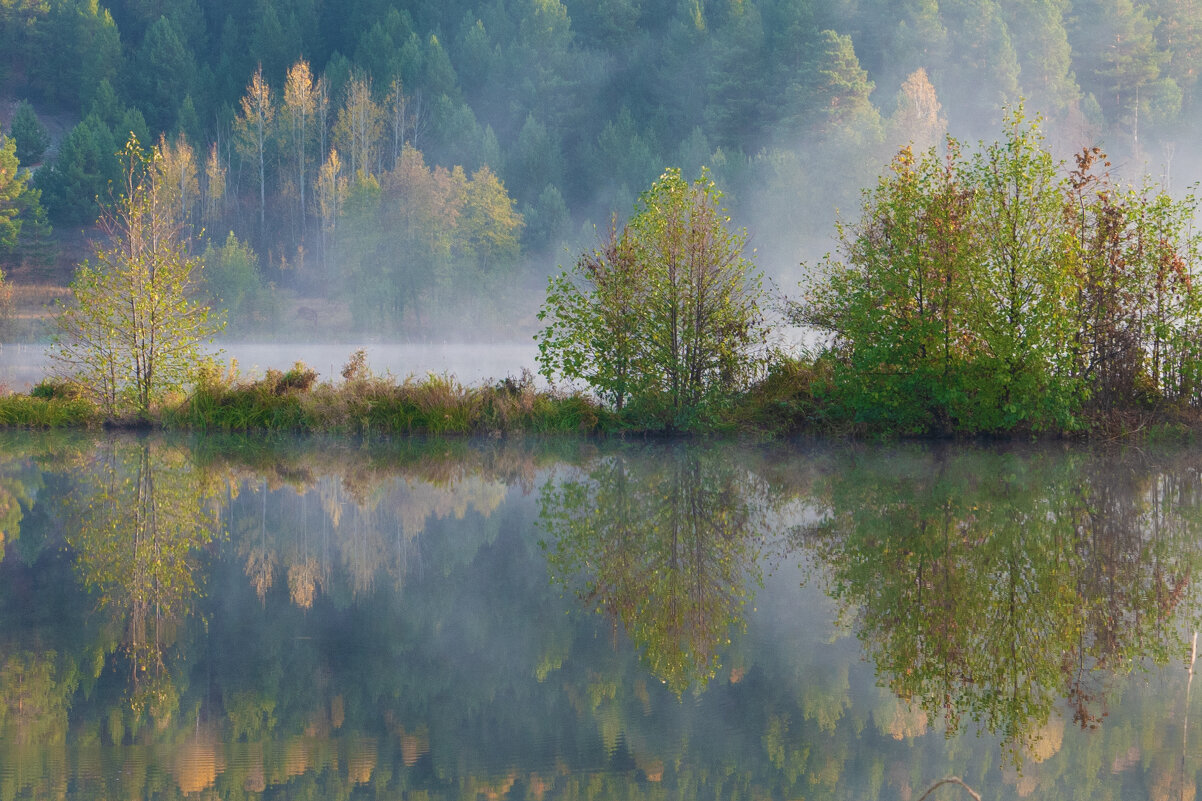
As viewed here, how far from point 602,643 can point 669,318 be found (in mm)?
11426

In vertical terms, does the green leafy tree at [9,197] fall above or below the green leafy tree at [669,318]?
above

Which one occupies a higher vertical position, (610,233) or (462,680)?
(610,233)

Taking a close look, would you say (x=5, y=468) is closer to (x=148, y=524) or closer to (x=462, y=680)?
(x=148, y=524)

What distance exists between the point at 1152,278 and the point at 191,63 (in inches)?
2963

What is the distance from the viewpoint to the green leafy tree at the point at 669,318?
661 inches

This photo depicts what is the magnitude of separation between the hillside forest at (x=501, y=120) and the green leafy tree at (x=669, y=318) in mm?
40356

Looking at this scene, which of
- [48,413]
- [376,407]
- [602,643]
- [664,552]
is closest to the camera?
[602,643]

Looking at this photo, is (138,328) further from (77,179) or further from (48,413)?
(77,179)

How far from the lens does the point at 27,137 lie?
66062 millimetres

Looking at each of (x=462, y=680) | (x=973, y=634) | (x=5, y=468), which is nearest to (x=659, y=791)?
(x=462, y=680)

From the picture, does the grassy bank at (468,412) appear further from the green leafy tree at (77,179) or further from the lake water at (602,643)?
the green leafy tree at (77,179)

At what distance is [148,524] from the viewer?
358 inches

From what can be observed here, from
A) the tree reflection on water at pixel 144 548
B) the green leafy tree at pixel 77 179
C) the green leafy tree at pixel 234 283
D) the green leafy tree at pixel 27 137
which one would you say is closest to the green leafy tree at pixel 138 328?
the tree reflection on water at pixel 144 548

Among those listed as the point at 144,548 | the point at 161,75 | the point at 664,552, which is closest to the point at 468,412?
the point at 144,548
